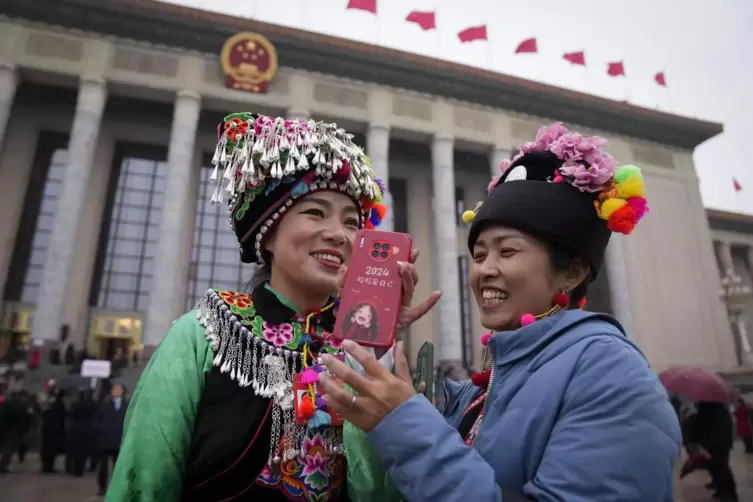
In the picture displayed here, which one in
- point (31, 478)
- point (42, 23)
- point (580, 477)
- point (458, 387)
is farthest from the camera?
point (42, 23)

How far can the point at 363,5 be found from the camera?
18000 millimetres

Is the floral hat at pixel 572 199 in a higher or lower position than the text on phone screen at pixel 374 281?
higher

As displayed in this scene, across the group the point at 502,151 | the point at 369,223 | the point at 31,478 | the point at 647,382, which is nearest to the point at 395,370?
the point at 647,382

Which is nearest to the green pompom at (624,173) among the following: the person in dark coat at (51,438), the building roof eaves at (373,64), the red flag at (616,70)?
the person in dark coat at (51,438)

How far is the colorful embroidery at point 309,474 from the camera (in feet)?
5.48

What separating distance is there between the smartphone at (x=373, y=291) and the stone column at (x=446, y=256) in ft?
56.5

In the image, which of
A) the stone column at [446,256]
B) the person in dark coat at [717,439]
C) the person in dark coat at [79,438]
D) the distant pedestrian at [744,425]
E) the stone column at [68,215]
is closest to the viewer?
the person in dark coat at [717,439]

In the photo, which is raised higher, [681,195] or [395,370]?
[681,195]

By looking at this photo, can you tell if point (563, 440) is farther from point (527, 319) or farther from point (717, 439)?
point (717, 439)

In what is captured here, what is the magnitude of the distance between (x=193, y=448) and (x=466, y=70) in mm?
21033

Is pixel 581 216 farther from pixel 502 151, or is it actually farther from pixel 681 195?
pixel 681 195

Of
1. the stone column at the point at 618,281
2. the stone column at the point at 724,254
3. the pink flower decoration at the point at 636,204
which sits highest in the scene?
the stone column at the point at 724,254

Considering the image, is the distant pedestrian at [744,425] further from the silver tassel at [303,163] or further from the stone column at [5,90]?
the stone column at [5,90]

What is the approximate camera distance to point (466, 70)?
796 inches
